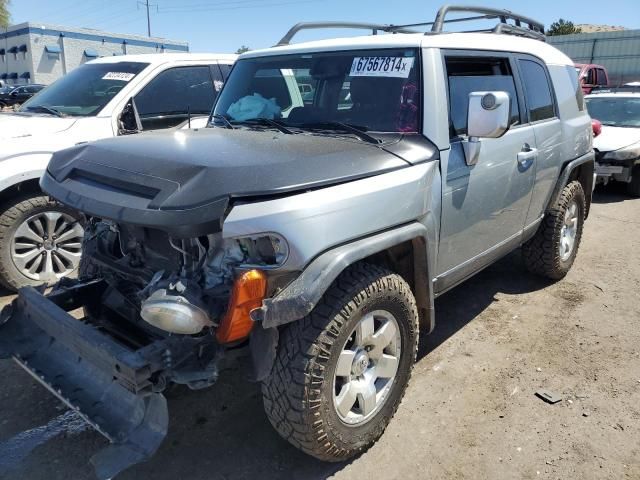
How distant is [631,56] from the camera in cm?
2470

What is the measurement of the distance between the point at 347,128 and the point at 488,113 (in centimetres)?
78

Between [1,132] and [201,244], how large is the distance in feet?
10.2

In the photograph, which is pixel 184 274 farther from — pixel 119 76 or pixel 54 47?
pixel 54 47

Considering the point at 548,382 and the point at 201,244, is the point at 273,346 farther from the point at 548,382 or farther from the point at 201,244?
the point at 548,382

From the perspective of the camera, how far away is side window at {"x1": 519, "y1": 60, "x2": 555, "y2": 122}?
13.2ft

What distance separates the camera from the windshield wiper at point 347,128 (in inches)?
114

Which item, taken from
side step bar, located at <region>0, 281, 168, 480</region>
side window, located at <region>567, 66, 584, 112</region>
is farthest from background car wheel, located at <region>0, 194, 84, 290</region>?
side window, located at <region>567, 66, 584, 112</region>

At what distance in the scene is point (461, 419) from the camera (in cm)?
306

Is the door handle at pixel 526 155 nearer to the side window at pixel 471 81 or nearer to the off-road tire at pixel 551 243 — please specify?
the side window at pixel 471 81

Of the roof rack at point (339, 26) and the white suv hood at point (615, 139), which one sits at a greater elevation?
the roof rack at point (339, 26)

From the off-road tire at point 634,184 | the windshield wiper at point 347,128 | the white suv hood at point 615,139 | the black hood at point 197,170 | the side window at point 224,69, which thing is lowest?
the off-road tire at point 634,184

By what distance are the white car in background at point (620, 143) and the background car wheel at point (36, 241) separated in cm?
782

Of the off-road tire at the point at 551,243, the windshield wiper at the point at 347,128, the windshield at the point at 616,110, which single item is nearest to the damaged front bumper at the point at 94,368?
the windshield wiper at the point at 347,128


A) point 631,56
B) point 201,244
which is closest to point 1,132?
point 201,244
